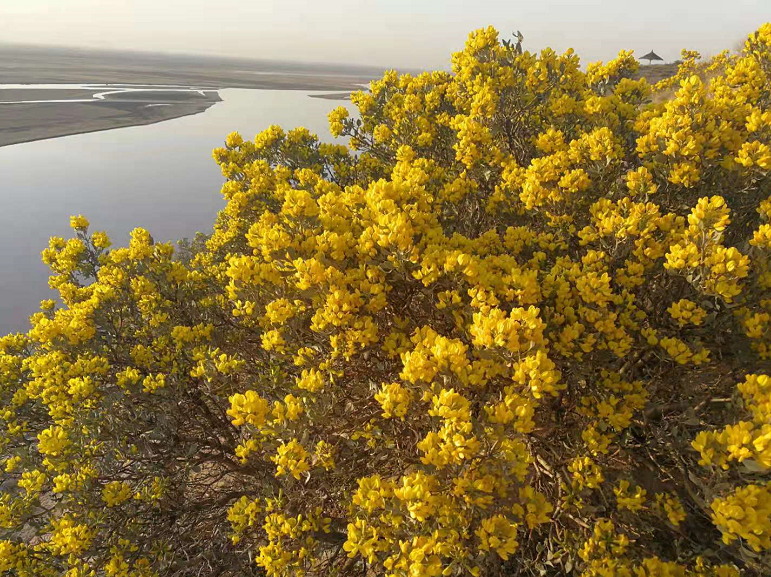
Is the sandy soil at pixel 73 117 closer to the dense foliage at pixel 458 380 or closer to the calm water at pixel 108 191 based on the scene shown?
the calm water at pixel 108 191

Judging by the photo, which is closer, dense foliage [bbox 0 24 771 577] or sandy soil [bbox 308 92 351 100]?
dense foliage [bbox 0 24 771 577]

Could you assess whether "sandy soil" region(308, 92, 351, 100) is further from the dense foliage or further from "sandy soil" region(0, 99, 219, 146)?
the dense foliage

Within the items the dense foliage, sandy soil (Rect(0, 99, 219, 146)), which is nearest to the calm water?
sandy soil (Rect(0, 99, 219, 146))

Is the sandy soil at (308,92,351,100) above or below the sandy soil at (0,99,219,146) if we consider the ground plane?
above

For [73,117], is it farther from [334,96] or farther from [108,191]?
[334,96]

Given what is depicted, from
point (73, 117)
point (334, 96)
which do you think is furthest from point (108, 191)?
point (334, 96)

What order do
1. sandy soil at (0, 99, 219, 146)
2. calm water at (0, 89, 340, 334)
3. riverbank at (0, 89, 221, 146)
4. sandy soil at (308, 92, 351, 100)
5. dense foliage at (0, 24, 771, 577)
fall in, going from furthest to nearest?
sandy soil at (308, 92, 351, 100)
riverbank at (0, 89, 221, 146)
sandy soil at (0, 99, 219, 146)
calm water at (0, 89, 340, 334)
dense foliage at (0, 24, 771, 577)

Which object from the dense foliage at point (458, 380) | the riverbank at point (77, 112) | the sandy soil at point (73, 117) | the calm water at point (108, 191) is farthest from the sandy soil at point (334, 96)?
the dense foliage at point (458, 380)
